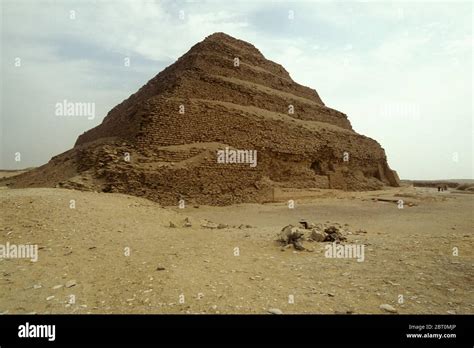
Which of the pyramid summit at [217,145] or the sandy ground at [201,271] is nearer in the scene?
the sandy ground at [201,271]

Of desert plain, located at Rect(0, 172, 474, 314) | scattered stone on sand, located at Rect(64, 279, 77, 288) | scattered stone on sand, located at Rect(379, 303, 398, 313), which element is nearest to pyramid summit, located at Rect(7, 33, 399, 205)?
desert plain, located at Rect(0, 172, 474, 314)

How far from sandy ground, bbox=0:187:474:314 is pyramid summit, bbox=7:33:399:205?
6.31 metres

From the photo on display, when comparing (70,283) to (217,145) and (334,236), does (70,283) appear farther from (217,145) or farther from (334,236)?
(217,145)

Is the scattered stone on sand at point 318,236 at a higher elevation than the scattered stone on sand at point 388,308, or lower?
higher

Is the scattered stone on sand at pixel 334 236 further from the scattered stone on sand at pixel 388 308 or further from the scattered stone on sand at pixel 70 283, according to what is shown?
the scattered stone on sand at pixel 70 283

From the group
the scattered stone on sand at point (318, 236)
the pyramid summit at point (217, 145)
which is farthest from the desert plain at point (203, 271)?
the pyramid summit at point (217, 145)

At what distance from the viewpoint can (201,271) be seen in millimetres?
4539

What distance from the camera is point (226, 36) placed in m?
26.6

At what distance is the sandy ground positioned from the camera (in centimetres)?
351

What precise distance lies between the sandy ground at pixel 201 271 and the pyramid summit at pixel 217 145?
6.31 metres

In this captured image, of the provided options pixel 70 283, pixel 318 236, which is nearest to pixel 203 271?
pixel 70 283

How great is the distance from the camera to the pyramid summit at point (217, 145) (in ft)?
46.5
